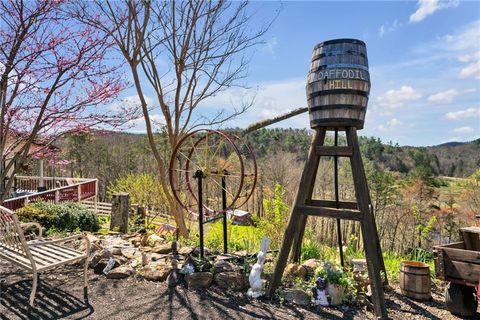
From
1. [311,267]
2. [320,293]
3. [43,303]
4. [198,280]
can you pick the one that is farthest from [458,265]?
[43,303]

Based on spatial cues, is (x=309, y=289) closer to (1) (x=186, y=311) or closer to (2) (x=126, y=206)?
(1) (x=186, y=311)

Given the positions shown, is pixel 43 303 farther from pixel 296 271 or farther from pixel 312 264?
pixel 312 264

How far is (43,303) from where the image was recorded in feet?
11.3

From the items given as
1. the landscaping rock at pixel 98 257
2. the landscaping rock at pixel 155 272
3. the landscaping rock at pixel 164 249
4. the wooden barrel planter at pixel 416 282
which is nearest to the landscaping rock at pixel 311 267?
the wooden barrel planter at pixel 416 282

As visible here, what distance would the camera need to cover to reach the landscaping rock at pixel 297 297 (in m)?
Answer: 3.51

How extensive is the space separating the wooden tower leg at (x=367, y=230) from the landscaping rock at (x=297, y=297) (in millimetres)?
628

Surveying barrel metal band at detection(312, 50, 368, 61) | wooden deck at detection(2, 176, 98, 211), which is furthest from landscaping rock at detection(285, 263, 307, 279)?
wooden deck at detection(2, 176, 98, 211)

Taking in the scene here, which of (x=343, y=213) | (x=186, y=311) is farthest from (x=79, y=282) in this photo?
(x=343, y=213)

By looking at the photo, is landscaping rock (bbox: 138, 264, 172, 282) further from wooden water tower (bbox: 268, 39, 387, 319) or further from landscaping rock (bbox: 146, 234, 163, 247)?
wooden water tower (bbox: 268, 39, 387, 319)

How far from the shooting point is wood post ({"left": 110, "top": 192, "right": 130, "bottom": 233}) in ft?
24.8

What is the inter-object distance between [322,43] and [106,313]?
3338mm

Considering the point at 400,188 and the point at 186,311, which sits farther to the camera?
the point at 400,188

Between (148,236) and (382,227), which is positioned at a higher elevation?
(148,236)

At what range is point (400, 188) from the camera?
1388 centimetres
